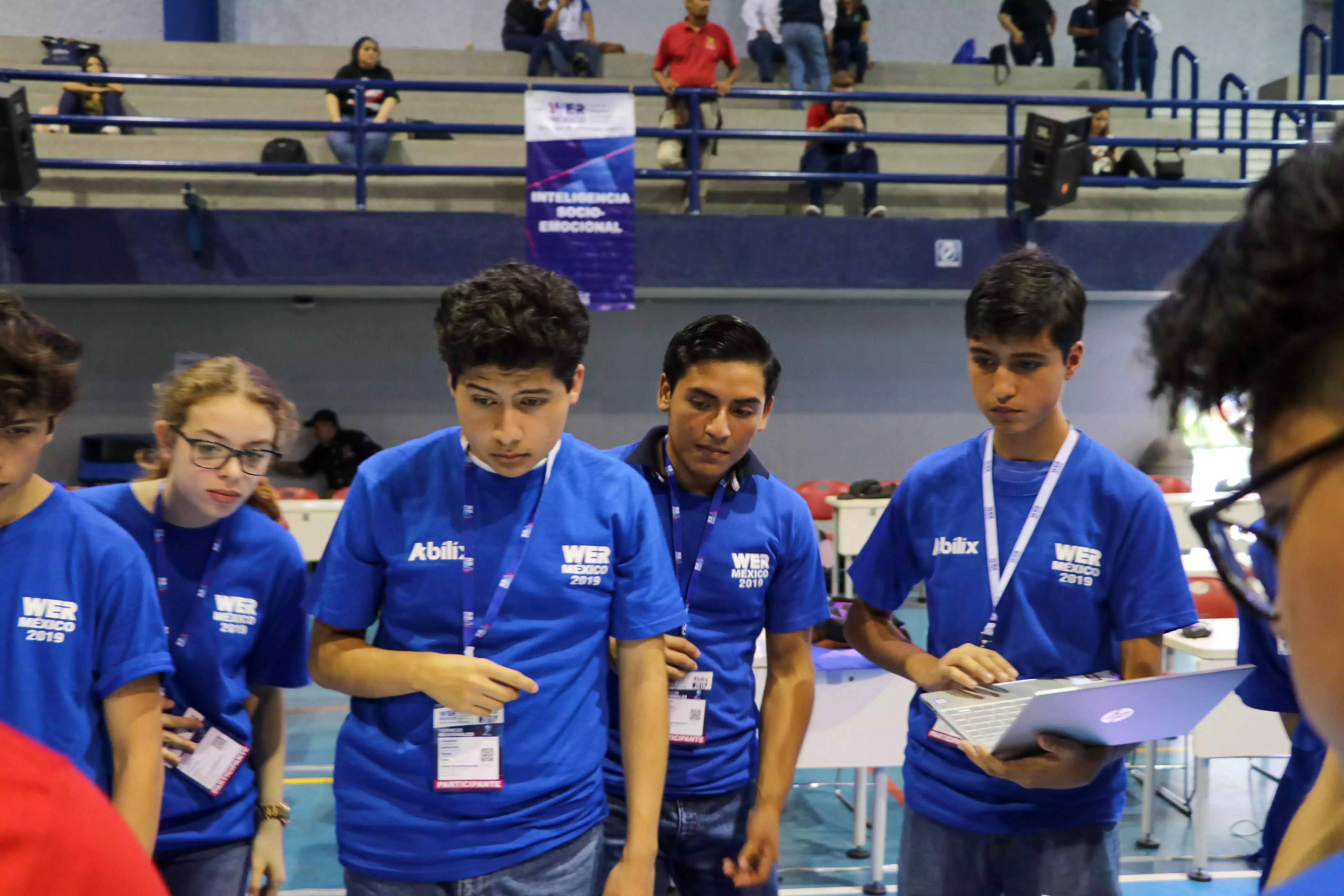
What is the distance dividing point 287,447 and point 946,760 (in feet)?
5.25

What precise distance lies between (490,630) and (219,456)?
2.55 feet

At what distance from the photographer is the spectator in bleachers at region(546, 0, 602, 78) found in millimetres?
10922

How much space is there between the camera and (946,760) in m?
2.04

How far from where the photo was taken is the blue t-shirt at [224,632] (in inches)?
76.7

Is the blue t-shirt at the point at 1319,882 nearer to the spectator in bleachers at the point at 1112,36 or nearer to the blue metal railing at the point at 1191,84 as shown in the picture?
the blue metal railing at the point at 1191,84

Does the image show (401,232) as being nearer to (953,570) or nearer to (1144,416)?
(953,570)

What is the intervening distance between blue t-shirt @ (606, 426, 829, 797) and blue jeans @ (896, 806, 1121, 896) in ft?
1.34

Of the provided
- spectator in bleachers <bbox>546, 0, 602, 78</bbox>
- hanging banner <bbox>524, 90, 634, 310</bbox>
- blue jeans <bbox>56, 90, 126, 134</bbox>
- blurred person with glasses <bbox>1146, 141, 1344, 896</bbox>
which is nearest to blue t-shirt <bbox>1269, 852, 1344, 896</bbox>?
blurred person with glasses <bbox>1146, 141, 1344, 896</bbox>

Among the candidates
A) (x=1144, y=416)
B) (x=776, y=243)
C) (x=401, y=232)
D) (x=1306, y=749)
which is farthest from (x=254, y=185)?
(x=1144, y=416)

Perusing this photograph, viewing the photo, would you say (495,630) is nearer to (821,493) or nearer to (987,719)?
(987,719)

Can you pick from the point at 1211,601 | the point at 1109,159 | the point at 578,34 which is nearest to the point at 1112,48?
the point at 1109,159

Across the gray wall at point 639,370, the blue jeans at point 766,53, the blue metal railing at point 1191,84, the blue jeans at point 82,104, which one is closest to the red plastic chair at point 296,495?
the gray wall at point 639,370

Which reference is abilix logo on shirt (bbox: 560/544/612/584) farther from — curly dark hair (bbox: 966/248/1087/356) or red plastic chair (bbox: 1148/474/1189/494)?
red plastic chair (bbox: 1148/474/1189/494)

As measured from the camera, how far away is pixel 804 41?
404 inches
